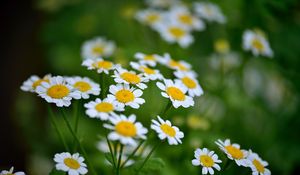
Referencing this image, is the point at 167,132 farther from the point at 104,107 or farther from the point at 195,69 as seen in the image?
the point at 195,69

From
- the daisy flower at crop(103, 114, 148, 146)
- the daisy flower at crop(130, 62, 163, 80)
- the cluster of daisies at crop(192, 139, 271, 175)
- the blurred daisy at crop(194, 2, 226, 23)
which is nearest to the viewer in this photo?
the daisy flower at crop(103, 114, 148, 146)

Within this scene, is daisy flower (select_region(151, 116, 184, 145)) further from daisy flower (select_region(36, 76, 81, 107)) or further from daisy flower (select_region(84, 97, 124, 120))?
daisy flower (select_region(36, 76, 81, 107))

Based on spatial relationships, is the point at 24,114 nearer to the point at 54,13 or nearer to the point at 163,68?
the point at 54,13

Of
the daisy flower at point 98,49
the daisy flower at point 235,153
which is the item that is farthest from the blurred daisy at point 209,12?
the daisy flower at point 235,153

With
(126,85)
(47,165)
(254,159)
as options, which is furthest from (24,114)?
(254,159)

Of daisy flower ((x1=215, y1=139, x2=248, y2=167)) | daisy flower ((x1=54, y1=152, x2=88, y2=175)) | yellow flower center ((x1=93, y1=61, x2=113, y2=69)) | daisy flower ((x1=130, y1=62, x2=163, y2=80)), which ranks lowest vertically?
daisy flower ((x1=54, y1=152, x2=88, y2=175))

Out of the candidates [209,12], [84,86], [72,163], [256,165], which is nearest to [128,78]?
[84,86]

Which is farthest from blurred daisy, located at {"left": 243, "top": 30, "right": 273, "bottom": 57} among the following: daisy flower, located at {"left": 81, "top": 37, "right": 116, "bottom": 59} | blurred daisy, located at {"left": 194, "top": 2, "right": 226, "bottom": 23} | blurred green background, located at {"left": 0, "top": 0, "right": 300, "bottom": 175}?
daisy flower, located at {"left": 81, "top": 37, "right": 116, "bottom": 59}
